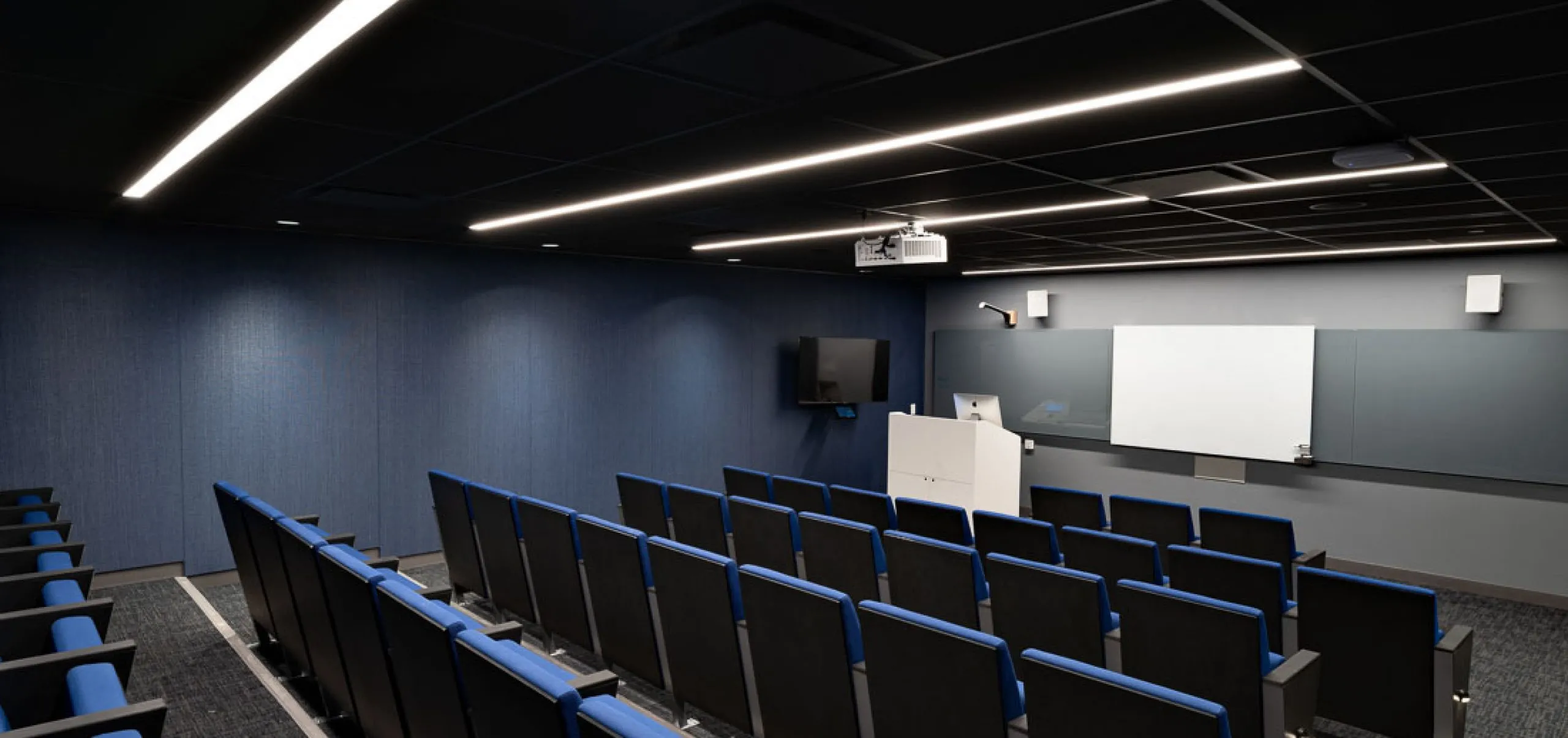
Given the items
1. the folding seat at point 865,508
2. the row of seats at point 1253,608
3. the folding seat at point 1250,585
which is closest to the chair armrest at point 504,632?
the row of seats at point 1253,608

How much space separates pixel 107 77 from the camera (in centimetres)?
293

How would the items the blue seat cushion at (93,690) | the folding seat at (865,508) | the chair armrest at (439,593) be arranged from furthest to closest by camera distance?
the folding seat at (865,508) → the chair armrest at (439,593) → the blue seat cushion at (93,690)

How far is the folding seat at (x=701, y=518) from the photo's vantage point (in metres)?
5.50

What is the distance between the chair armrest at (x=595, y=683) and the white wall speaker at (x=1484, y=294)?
27.0ft

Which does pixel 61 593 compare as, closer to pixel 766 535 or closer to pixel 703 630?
pixel 703 630

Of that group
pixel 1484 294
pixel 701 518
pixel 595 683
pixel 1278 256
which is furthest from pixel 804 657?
pixel 1484 294

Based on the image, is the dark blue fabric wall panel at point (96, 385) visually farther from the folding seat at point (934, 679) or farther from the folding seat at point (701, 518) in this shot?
the folding seat at point (934, 679)

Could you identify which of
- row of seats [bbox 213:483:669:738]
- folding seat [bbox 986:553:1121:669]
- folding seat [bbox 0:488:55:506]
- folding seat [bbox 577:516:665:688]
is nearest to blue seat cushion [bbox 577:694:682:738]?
row of seats [bbox 213:483:669:738]

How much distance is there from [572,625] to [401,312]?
4.16 metres

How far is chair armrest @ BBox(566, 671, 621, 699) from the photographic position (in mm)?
2430

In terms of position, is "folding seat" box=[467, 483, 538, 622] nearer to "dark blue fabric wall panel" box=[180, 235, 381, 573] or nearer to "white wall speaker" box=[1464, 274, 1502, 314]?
"dark blue fabric wall panel" box=[180, 235, 381, 573]

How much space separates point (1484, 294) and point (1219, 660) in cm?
614

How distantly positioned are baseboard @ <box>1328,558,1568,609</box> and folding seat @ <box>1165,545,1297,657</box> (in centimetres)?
377

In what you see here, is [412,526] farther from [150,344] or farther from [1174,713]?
[1174,713]
